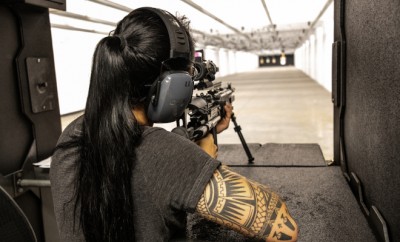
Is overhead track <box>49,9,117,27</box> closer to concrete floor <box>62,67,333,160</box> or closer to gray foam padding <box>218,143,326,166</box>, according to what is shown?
concrete floor <box>62,67,333,160</box>

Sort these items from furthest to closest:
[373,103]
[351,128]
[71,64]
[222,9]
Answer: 1. [71,64]
2. [222,9]
3. [351,128]
4. [373,103]

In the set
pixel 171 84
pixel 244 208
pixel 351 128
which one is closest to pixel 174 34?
pixel 171 84

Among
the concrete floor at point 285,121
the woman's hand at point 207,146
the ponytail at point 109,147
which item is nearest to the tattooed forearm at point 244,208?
the ponytail at point 109,147

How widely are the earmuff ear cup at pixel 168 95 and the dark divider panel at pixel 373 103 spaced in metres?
0.77

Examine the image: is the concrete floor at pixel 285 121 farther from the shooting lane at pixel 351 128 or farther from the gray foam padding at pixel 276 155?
the shooting lane at pixel 351 128

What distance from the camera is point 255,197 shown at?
79cm

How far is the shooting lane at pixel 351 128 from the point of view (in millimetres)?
1312

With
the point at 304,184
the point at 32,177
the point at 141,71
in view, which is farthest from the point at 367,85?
the point at 32,177

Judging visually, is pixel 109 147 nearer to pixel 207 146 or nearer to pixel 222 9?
pixel 207 146

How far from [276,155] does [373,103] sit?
1687 mm

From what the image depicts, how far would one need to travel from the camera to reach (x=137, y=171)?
2.47 feet

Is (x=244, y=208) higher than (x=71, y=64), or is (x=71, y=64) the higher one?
(x=71, y=64)

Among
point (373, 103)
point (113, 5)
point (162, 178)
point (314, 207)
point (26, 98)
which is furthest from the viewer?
point (113, 5)

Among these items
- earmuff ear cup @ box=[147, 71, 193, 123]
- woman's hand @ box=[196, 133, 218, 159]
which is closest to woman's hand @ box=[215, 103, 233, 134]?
woman's hand @ box=[196, 133, 218, 159]
